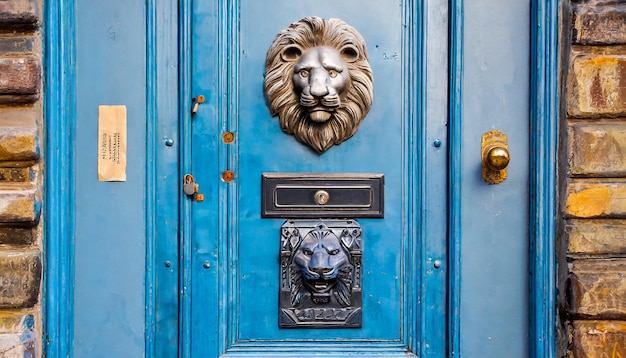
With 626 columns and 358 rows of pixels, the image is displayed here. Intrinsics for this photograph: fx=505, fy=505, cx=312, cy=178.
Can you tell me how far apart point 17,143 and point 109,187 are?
0.25 metres

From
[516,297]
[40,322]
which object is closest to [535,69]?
[516,297]

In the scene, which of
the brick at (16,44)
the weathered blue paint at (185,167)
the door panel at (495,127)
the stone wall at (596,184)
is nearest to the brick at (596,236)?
the stone wall at (596,184)

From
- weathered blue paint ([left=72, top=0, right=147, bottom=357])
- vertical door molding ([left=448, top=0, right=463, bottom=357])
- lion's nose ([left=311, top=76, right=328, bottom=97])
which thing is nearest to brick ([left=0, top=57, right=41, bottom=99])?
weathered blue paint ([left=72, top=0, right=147, bottom=357])

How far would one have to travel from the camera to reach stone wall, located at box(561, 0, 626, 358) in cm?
133

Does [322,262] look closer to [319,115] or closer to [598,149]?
[319,115]

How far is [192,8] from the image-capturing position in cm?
145

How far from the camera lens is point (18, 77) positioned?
130cm

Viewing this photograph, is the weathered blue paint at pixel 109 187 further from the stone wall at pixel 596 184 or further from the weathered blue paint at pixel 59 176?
the stone wall at pixel 596 184

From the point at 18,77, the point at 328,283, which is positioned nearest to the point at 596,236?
the point at 328,283

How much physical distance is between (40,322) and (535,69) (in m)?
1.52

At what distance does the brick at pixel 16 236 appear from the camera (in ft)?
4.33

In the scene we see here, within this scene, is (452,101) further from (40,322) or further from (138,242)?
(40,322)

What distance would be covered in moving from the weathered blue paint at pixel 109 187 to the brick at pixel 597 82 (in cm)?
118

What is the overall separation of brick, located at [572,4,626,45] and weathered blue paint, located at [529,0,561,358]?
0.19 feet
